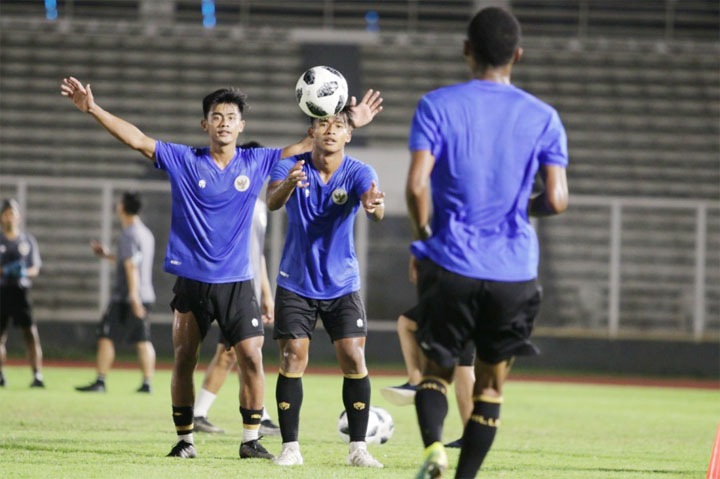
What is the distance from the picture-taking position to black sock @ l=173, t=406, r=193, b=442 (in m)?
6.41

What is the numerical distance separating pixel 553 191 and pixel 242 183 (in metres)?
2.41

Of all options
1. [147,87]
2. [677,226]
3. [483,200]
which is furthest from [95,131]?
[483,200]

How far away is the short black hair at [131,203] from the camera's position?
11797 mm

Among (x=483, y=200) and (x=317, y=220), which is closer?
(x=483, y=200)

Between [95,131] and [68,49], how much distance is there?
203 centimetres

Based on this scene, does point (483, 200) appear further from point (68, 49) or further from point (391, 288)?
point (68, 49)

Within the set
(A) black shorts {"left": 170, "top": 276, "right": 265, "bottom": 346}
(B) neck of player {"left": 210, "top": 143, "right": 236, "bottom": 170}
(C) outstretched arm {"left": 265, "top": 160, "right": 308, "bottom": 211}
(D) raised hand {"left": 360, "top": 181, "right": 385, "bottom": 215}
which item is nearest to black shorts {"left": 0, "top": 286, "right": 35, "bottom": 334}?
(A) black shorts {"left": 170, "top": 276, "right": 265, "bottom": 346}

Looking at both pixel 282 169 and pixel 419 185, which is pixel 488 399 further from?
pixel 282 169

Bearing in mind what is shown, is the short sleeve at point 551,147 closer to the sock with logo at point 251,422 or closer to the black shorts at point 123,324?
the sock with logo at point 251,422

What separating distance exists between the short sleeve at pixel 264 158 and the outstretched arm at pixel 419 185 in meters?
2.15

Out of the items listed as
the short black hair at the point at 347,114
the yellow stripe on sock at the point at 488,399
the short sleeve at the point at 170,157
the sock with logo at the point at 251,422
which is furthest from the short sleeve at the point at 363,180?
the yellow stripe on sock at the point at 488,399

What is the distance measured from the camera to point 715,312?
17703 millimetres

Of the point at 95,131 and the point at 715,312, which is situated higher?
the point at 95,131

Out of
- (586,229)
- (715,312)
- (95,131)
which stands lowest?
(715,312)
